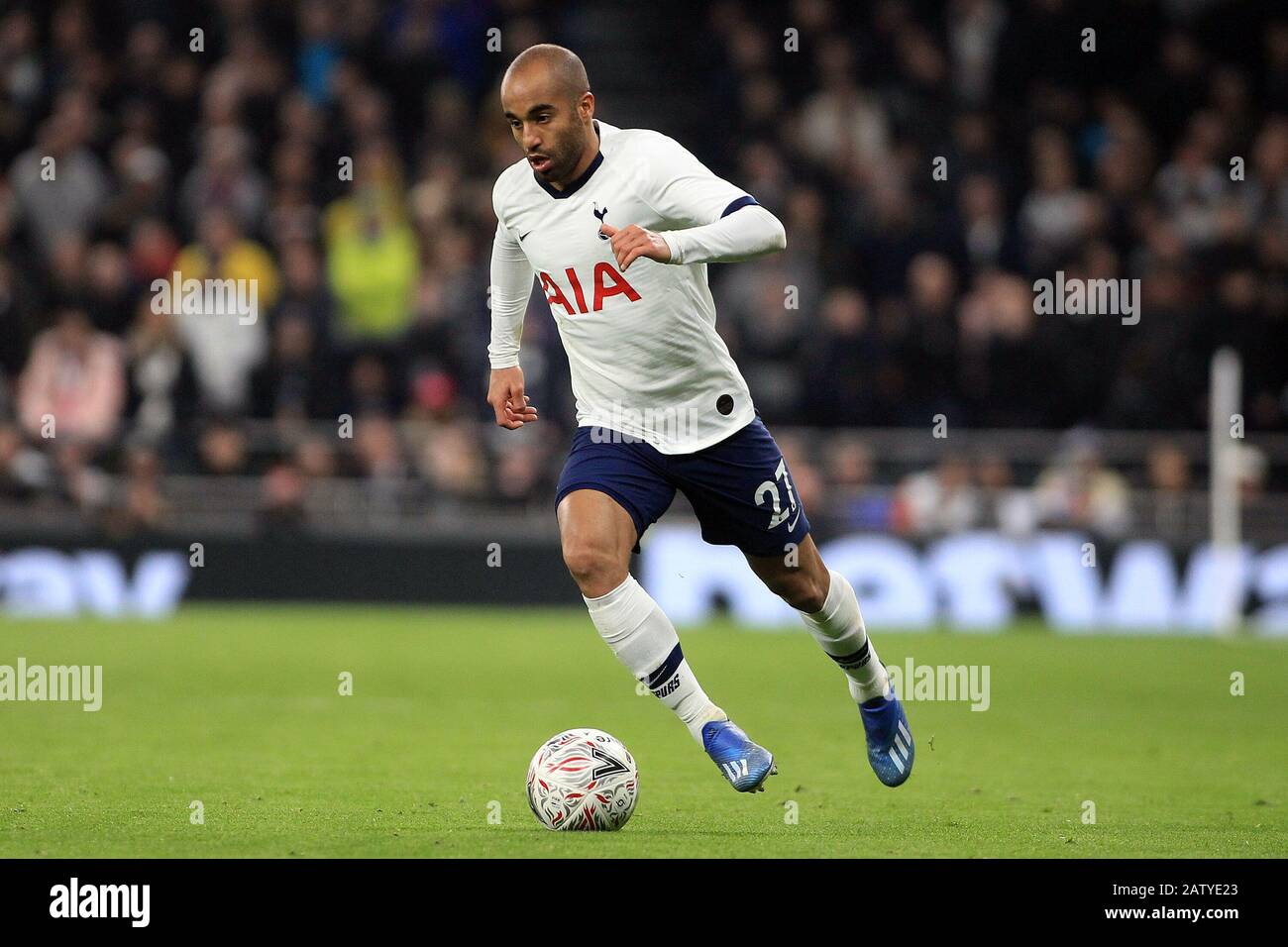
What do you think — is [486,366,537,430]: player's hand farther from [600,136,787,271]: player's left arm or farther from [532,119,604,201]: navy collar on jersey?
[600,136,787,271]: player's left arm

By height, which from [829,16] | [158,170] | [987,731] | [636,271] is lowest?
[987,731]

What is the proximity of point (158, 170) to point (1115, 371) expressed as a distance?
876cm

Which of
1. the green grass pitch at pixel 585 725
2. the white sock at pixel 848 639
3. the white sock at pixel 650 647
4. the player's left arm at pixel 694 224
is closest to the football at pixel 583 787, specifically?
the green grass pitch at pixel 585 725

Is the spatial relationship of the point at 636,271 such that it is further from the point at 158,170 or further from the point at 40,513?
the point at 158,170

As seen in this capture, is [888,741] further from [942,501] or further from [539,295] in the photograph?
[539,295]

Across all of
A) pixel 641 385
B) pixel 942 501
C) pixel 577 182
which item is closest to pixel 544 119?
pixel 577 182

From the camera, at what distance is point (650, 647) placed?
22.6 feet

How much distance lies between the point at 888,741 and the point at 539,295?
30.7 ft

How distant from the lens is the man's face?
6.77 metres

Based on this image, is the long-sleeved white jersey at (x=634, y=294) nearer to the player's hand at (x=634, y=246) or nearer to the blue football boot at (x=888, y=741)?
the player's hand at (x=634, y=246)

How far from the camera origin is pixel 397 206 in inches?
709

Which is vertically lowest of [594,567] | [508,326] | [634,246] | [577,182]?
[594,567]

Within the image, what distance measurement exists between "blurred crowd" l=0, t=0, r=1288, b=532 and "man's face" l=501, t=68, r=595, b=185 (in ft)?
31.7
